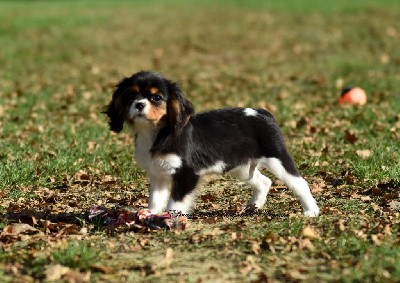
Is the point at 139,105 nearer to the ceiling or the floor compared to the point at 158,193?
nearer to the ceiling

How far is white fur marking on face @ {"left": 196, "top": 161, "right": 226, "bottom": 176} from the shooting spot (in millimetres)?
6891

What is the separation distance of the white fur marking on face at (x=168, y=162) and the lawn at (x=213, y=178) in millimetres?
512

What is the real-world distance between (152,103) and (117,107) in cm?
45

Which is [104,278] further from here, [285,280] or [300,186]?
[300,186]

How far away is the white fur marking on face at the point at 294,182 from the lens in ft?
23.4

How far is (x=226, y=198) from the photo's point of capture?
8.30 metres

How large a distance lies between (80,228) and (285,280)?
6.86 ft

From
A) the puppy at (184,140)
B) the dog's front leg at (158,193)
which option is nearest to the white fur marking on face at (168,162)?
the puppy at (184,140)

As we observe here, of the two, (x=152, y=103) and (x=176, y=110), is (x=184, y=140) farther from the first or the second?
(x=152, y=103)

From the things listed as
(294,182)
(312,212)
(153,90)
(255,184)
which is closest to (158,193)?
(153,90)

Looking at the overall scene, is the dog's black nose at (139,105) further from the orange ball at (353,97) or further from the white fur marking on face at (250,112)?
the orange ball at (353,97)

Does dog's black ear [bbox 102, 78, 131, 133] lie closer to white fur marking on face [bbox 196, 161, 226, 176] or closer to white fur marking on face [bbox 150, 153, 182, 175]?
white fur marking on face [bbox 150, 153, 182, 175]

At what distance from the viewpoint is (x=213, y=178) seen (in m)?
9.17

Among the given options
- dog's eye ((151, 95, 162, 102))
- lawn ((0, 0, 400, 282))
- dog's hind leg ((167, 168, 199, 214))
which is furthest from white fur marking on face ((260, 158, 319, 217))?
dog's eye ((151, 95, 162, 102))
